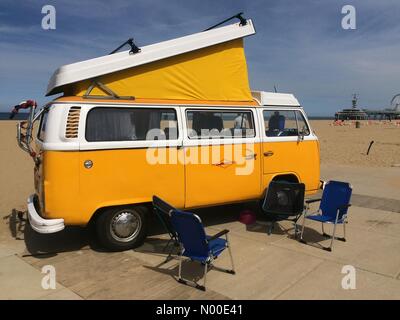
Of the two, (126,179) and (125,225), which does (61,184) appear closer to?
(126,179)

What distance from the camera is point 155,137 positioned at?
223 inches

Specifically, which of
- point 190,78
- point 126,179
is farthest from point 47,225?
point 190,78

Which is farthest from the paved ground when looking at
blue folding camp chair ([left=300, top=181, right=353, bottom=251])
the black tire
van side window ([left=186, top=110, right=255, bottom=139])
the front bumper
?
van side window ([left=186, top=110, right=255, bottom=139])

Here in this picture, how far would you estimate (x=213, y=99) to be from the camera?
636cm

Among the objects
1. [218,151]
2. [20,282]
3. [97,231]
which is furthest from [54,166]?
[218,151]

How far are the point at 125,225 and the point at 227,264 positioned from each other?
1.65 metres

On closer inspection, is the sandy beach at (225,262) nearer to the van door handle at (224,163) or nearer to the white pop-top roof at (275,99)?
the van door handle at (224,163)

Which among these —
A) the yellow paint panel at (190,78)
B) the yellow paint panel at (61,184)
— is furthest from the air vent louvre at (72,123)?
the yellow paint panel at (190,78)

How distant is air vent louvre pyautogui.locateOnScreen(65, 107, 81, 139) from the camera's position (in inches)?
196

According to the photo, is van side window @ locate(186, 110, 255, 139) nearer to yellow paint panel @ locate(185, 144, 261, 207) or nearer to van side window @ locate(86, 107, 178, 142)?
yellow paint panel @ locate(185, 144, 261, 207)

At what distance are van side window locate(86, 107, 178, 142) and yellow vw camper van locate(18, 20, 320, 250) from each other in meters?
0.01

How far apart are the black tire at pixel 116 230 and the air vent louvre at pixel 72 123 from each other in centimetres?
121
